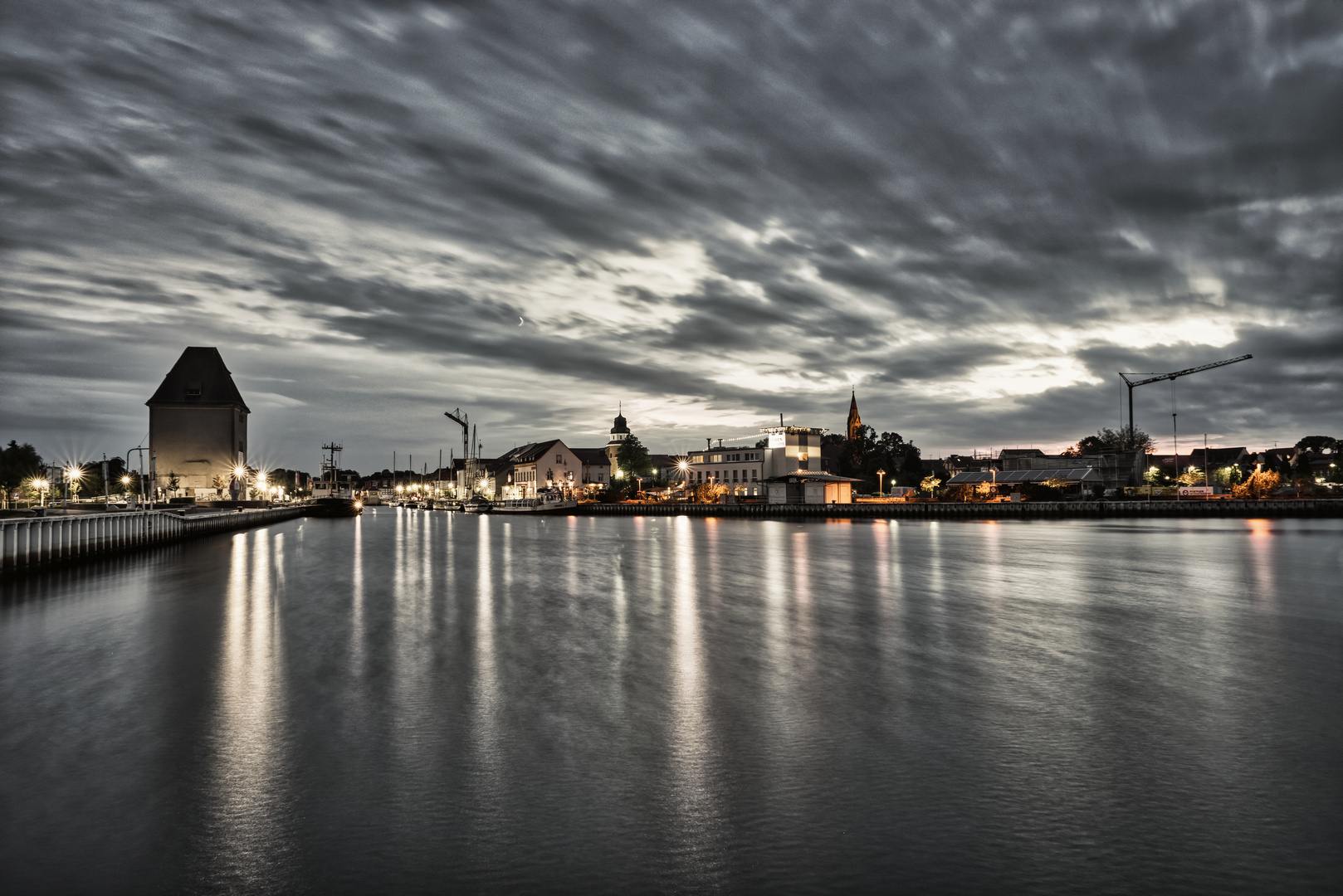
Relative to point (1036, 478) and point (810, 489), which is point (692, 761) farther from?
point (1036, 478)

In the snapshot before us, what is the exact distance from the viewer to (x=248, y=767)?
7914 mm

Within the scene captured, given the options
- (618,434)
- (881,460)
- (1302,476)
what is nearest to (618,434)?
(618,434)

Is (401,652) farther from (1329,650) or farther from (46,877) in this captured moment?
(1329,650)

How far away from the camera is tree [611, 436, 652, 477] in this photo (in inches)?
5512

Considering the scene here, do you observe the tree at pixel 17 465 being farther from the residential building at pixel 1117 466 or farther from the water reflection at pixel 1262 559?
the residential building at pixel 1117 466

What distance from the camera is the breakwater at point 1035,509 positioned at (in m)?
92.8

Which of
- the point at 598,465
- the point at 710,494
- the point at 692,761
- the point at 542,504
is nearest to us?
the point at 692,761

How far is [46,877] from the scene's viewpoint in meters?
5.62

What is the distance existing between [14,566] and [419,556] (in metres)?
15.5

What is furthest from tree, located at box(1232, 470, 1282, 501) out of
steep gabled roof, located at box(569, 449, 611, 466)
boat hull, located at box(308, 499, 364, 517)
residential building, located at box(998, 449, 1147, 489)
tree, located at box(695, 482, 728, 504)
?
boat hull, located at box(308, 499, 364, 517)

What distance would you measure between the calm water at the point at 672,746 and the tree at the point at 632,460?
11788cm

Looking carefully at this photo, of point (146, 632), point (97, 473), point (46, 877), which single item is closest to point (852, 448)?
point (97, 473)

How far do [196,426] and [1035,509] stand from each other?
341ft

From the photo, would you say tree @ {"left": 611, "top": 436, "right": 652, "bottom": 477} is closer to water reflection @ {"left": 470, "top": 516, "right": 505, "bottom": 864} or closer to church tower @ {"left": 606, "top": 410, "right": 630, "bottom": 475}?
church tower @ {"left": 606, "top": 410, "right": 630, "bottom": 475}
